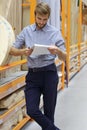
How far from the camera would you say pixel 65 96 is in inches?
264

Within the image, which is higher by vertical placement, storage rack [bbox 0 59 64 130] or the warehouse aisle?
storage rack [bbox 0 59 64 130]

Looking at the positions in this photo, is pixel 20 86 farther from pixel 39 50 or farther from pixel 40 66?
pixel 39 50

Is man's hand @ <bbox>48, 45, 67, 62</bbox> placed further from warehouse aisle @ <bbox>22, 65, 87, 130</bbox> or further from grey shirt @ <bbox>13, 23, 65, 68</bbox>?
warehouse aisle @ <bbox>22, 65, 87, 130</bbox>

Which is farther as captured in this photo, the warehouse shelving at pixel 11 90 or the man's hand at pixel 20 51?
the warehouse shelving at pixel 11 90

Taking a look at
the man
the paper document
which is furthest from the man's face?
the paper document

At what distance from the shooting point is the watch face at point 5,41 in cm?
349

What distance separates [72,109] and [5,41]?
2.48 meters

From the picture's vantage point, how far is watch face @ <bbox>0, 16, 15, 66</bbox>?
3.49 m

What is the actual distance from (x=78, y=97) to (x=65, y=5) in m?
2.37

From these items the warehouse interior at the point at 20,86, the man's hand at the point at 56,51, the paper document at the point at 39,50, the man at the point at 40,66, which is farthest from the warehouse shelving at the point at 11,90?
the man's hand at the point at 56,51

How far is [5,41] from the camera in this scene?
11.7 feet

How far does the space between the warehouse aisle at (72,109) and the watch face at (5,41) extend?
1.39m

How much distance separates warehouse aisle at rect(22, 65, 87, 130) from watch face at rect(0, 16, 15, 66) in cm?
139

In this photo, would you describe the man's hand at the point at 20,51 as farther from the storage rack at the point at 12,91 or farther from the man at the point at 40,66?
the storage rack at the point at 12,91
